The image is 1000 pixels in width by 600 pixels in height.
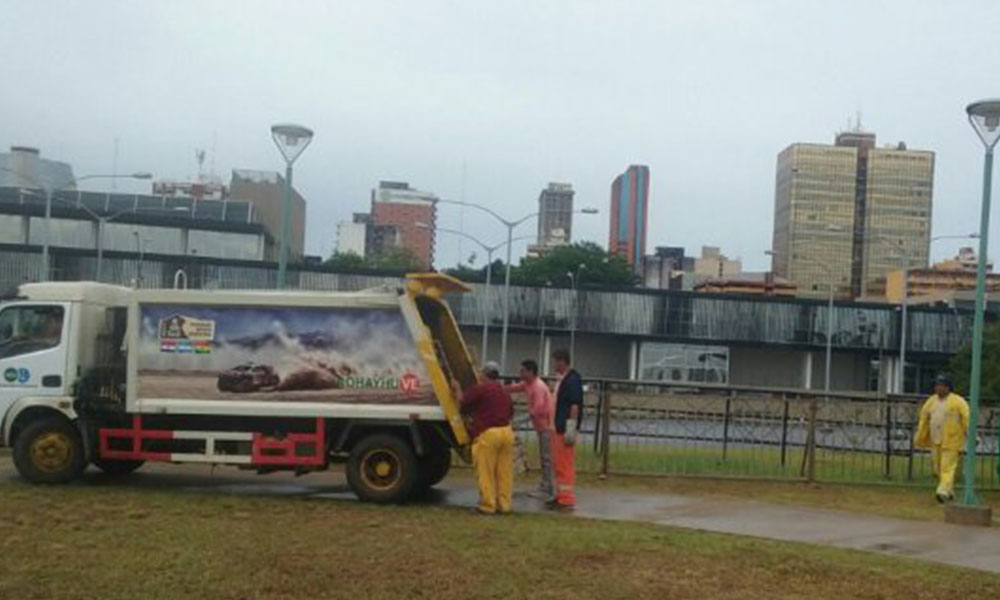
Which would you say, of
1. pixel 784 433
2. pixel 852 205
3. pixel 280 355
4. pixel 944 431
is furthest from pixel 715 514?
pixel 852 205

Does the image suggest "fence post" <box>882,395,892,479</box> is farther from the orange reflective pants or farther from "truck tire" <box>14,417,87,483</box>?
"truck tire" <box>14,417,87,483</box>

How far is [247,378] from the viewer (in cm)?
1294

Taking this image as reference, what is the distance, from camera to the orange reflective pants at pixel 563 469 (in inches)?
510

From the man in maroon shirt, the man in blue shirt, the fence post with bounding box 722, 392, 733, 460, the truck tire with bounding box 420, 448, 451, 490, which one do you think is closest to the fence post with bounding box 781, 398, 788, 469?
the fence post with bounding box 722, 392, 733, 460

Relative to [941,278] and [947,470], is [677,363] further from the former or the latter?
[947,470]

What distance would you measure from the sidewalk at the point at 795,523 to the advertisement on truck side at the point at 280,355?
1.87 m

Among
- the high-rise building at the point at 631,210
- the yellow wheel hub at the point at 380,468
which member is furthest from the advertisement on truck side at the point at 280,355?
the high-rise building at the point at 631,210

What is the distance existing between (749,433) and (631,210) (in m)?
155

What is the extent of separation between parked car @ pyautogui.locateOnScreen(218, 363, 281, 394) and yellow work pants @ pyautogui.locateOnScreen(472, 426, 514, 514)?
260cm

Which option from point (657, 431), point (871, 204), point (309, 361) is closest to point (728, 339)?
point (871, 204)

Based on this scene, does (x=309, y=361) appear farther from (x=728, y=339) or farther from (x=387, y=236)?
(x=387, y=236)

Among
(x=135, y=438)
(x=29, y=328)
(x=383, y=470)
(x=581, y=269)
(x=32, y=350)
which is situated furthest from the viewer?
(x=581, y=269)

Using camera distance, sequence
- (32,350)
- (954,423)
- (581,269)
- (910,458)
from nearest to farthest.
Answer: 1. (32,350)
2. (954,423)
3. (910,458)
4. (581,269)

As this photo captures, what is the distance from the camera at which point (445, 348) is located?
13523 mm
